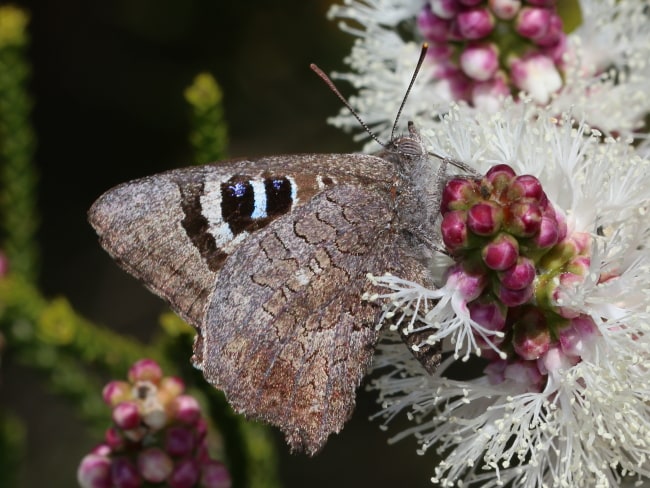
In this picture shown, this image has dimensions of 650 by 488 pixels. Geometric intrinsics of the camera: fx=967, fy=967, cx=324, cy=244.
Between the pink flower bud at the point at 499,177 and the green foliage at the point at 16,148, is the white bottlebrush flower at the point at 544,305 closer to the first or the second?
the pink flower bud at the point at 499,177

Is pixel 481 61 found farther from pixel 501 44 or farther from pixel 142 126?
pixel 142 126

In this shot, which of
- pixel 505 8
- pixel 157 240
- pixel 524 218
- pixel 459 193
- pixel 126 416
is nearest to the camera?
pixel 524 218

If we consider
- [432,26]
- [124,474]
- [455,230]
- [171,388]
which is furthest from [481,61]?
[124,474]

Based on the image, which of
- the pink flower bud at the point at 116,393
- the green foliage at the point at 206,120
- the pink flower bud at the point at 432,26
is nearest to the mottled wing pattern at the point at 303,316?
the pink flower bud at the point at 116,393

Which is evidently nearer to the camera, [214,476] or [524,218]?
[524,218]

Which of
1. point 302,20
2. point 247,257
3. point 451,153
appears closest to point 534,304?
point 451,153

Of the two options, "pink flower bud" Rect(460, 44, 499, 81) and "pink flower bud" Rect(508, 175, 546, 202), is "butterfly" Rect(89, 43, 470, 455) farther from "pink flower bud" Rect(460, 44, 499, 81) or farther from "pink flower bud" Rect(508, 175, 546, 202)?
"pink flower bud" Rect(460, 44, 499, 81)
